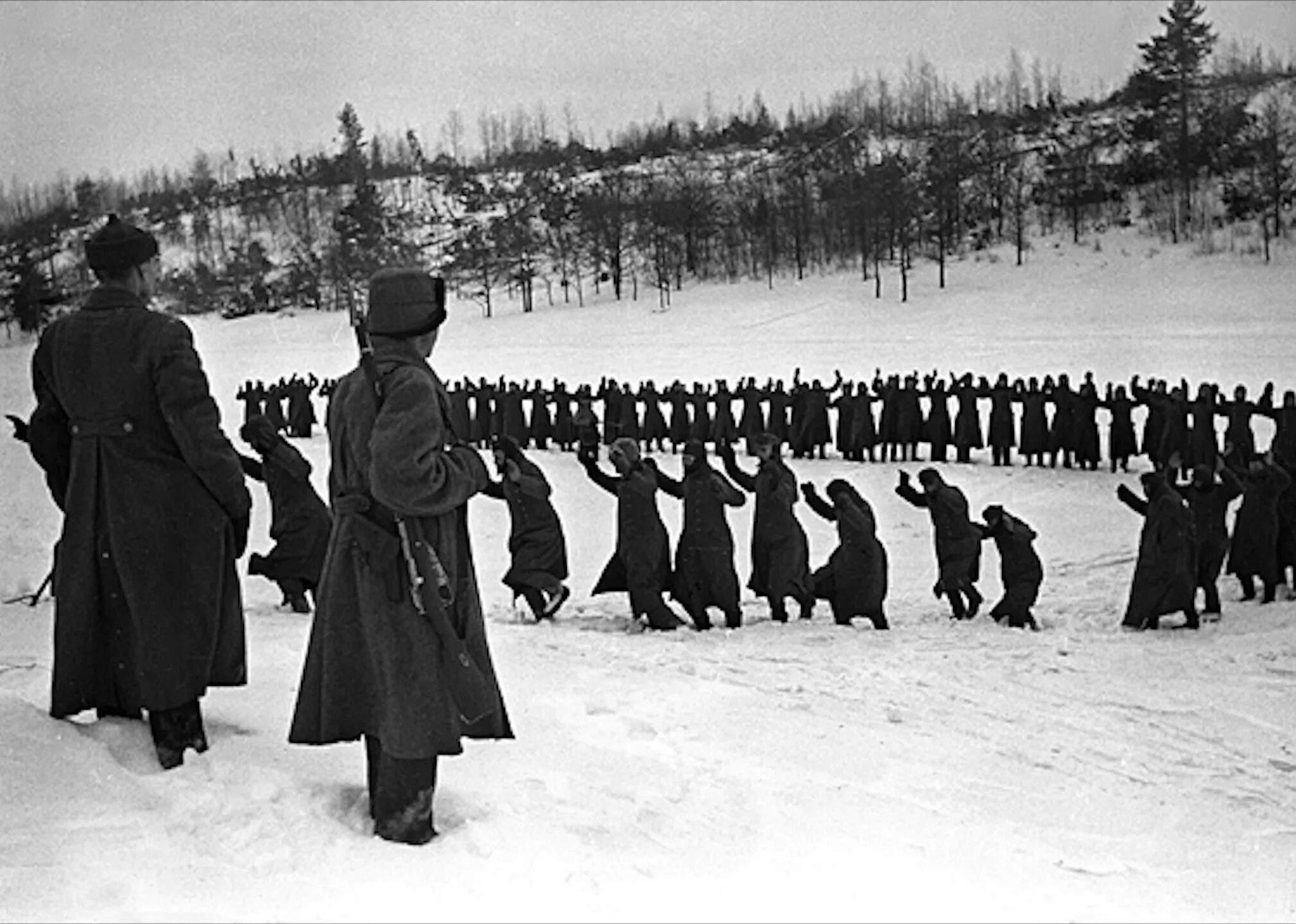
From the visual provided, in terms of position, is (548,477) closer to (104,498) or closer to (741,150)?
(104,498)

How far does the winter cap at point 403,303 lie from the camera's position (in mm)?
3676

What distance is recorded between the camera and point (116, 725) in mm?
4246

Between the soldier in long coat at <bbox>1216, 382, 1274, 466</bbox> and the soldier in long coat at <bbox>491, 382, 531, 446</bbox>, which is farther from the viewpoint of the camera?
the soldier in long coat at <bbox>491, 382, 531, 446</bbox>

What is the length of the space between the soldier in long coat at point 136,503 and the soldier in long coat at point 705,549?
5.80 metres

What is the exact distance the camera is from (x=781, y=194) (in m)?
55.4

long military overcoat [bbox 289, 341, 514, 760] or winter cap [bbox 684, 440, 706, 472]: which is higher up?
long military overcoat [bbox 289, 341, 514, 760]

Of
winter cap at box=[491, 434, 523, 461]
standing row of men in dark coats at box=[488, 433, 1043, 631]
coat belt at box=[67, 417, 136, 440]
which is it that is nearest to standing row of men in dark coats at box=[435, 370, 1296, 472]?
standing row of men in dark coats at box=[488, 433, 1043, 631]

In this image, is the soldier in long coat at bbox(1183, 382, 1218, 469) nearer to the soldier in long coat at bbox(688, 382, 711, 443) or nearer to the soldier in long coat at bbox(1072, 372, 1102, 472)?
the soldier in long coat at bbox(1072, 372, 1102, 472)

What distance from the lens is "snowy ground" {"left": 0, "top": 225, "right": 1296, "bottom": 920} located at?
132 inches

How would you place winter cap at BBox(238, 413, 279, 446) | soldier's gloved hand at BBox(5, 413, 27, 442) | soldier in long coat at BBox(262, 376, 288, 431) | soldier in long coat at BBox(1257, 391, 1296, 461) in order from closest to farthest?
soldier's gloved hand at BBox(5, 413, 27, 442) < winter cap at BBox(238, 413, 279, 446) < soldier in long coat at BBox(1257, 391, 1296, 461) < soldier in long coat at BBox(262, 376, 288, 431)

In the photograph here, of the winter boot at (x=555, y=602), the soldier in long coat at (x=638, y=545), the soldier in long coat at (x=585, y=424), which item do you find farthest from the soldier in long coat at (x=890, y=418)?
the winter boot at (x=555, y=602)

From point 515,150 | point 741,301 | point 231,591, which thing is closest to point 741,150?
point 515,150

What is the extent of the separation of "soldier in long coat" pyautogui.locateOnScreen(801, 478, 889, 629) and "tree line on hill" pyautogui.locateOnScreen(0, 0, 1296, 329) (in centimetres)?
2284

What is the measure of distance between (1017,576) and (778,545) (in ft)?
6.20
